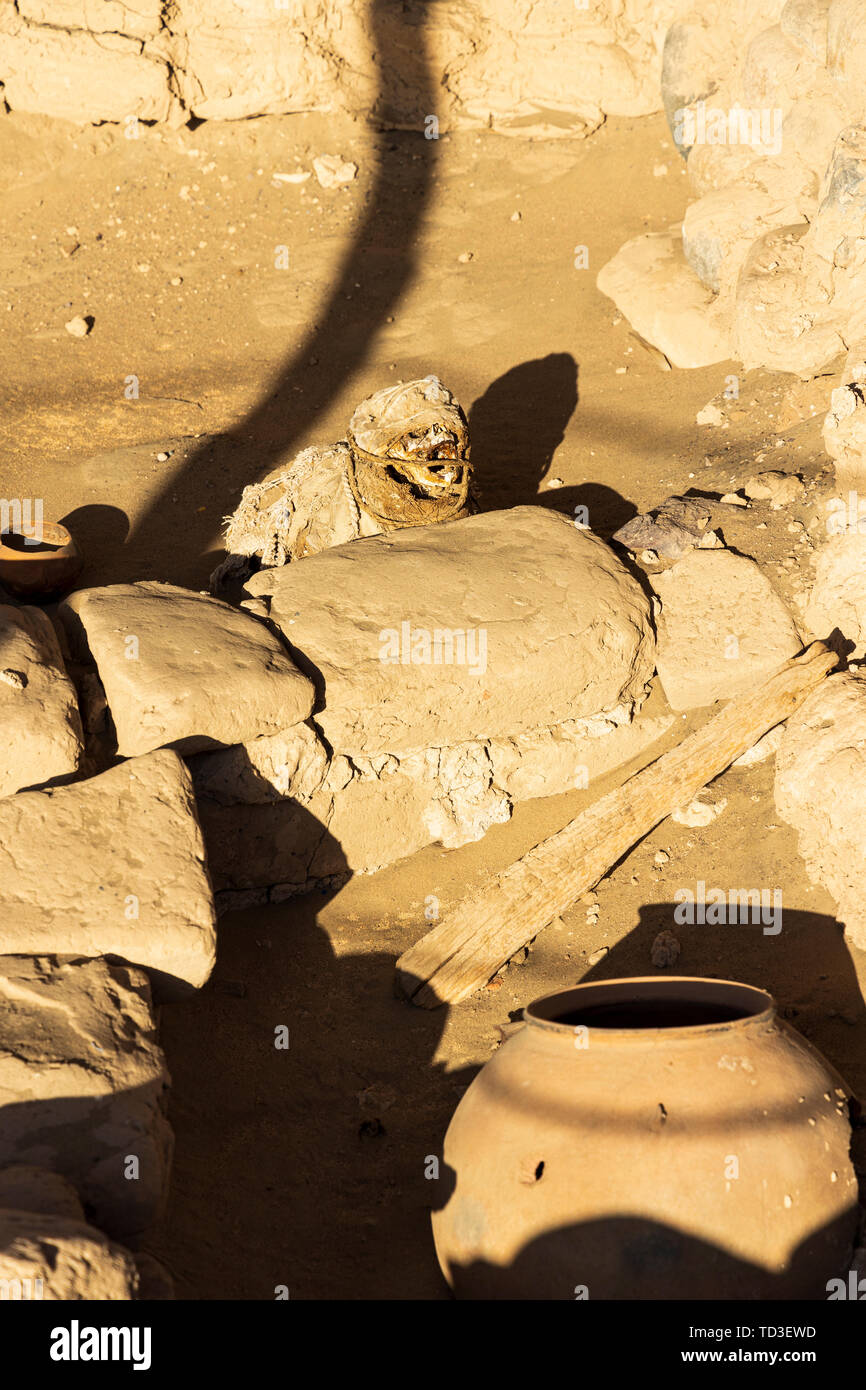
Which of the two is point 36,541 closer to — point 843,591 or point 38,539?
point 38,539

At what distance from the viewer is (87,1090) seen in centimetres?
268

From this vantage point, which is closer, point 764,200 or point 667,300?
point 764,200

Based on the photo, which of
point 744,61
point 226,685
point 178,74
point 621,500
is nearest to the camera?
point 226,685

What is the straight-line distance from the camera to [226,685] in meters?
3.55

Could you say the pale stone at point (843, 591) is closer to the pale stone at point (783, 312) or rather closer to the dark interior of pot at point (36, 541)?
the pale stone at point (783, 312)

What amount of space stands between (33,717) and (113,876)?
576 millimetres

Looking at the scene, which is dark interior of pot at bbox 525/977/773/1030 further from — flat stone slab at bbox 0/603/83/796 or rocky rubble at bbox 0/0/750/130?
rocky rubble at bbox 0/0/750/130

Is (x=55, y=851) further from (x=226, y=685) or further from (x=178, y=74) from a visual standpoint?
(x=178, y=74)

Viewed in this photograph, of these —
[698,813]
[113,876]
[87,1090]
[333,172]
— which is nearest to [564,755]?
[698,813]

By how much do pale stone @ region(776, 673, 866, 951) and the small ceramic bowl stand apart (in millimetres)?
3244

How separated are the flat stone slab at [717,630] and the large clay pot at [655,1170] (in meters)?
1.67

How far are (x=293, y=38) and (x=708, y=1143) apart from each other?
829cm

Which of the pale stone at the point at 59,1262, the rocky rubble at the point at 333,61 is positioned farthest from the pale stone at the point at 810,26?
the pale stone at the point at 59,1262

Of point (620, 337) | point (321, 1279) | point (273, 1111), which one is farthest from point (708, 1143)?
point (620, 337)
